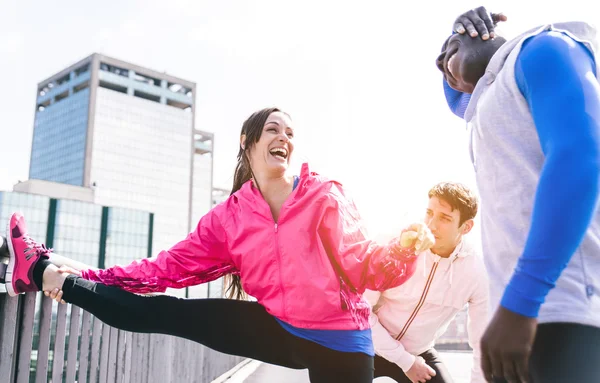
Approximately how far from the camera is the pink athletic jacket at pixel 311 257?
2.86 metres

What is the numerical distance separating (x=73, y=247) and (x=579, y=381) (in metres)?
93.2

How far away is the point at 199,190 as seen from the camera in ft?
440

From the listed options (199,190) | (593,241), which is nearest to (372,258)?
(593,241)

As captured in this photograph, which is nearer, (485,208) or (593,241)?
(593,241)

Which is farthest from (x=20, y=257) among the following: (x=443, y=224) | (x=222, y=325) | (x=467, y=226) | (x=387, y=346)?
(x=467, y=226)

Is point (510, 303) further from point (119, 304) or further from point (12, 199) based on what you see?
point (12, 199)

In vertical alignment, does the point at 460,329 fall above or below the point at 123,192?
below


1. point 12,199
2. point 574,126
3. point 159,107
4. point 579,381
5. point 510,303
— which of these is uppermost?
point 159,107

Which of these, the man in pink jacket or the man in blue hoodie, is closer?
the man in blue hoodie

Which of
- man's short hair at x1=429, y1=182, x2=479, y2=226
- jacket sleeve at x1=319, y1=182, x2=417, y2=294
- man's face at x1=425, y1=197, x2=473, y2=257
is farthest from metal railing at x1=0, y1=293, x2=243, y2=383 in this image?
man's short hair at x1=429, y1=182, x2=479, y2=226

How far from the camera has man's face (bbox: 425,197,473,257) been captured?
3561 millimetres

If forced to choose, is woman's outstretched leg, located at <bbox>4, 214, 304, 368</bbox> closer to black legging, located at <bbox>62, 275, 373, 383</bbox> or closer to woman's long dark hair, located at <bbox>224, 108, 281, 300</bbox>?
black legging, located at <bbox>62, 275, 373, 383</bbox>

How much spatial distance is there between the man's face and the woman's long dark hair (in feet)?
3.79

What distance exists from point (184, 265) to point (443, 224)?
1.60 meters
